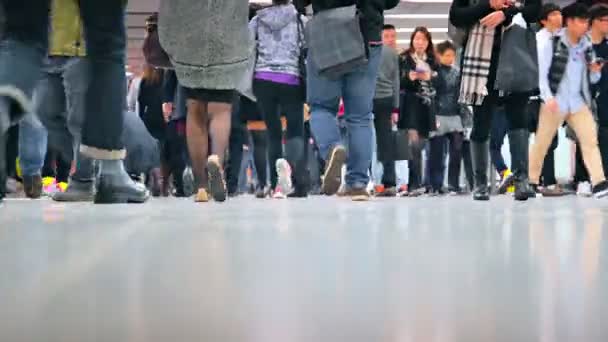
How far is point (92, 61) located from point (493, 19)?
221 centimetres

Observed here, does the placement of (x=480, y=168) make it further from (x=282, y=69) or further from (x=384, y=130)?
(x=384, y=130)

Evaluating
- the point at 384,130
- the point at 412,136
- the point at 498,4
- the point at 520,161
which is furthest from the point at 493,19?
the point at 412,136

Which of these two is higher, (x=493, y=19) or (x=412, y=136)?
(x=493, y=19)

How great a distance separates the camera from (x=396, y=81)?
597 cm

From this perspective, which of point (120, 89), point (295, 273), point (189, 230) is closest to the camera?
point (295, 273)

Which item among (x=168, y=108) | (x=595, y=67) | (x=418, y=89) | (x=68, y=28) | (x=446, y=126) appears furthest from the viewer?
(x=446, y=126)

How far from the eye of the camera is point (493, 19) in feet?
13.4

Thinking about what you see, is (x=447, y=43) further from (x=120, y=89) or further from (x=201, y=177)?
(x=120, y=89)

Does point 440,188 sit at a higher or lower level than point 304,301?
lower

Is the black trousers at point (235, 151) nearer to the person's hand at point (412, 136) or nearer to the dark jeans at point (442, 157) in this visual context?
the person's hand at point (412, 136)

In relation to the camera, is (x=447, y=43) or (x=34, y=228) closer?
(x=34, y=228)

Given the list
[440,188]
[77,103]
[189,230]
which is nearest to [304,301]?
[189,230]

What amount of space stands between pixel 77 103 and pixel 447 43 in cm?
449

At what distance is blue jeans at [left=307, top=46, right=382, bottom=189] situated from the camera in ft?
12.9
